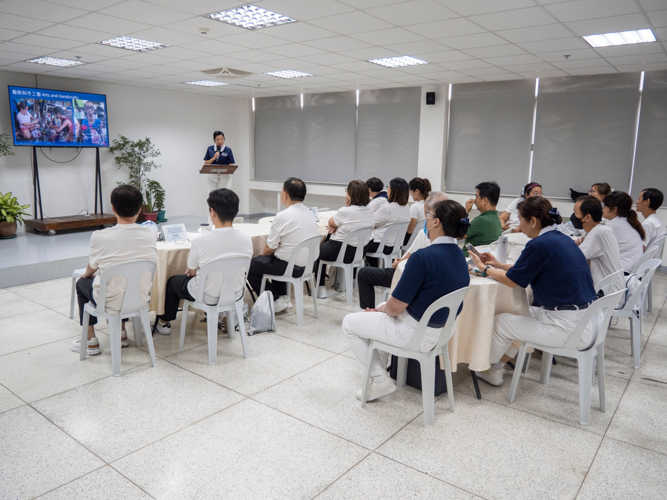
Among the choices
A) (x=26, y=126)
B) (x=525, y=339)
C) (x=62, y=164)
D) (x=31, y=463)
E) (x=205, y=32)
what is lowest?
(x=31, y=463)

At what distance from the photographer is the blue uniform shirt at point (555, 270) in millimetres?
2654

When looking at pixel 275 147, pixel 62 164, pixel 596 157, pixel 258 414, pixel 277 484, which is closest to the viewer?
pixel 277 484

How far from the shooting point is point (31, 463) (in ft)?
7.54

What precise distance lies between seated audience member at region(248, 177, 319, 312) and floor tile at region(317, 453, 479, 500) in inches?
87.2

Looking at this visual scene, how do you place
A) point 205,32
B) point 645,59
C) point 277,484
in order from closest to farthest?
point 277,484 → point 205,32 → point 645,59

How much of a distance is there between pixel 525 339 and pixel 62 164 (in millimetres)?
8471

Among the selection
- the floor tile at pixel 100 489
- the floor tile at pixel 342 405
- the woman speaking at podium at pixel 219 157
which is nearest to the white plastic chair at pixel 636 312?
the floor tile at pixel 342 405

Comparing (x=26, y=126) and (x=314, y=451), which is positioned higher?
(x=26, y=126)

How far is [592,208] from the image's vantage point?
3.47m

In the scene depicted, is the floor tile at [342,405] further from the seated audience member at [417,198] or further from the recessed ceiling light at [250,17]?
the recessed ceiling light at [250,17]

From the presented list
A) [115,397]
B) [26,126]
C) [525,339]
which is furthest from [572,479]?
[26,126]

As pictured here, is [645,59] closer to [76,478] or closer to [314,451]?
[314,451]

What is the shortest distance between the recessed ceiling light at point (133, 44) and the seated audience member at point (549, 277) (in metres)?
5.11

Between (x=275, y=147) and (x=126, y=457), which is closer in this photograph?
(x=126, y=457)
